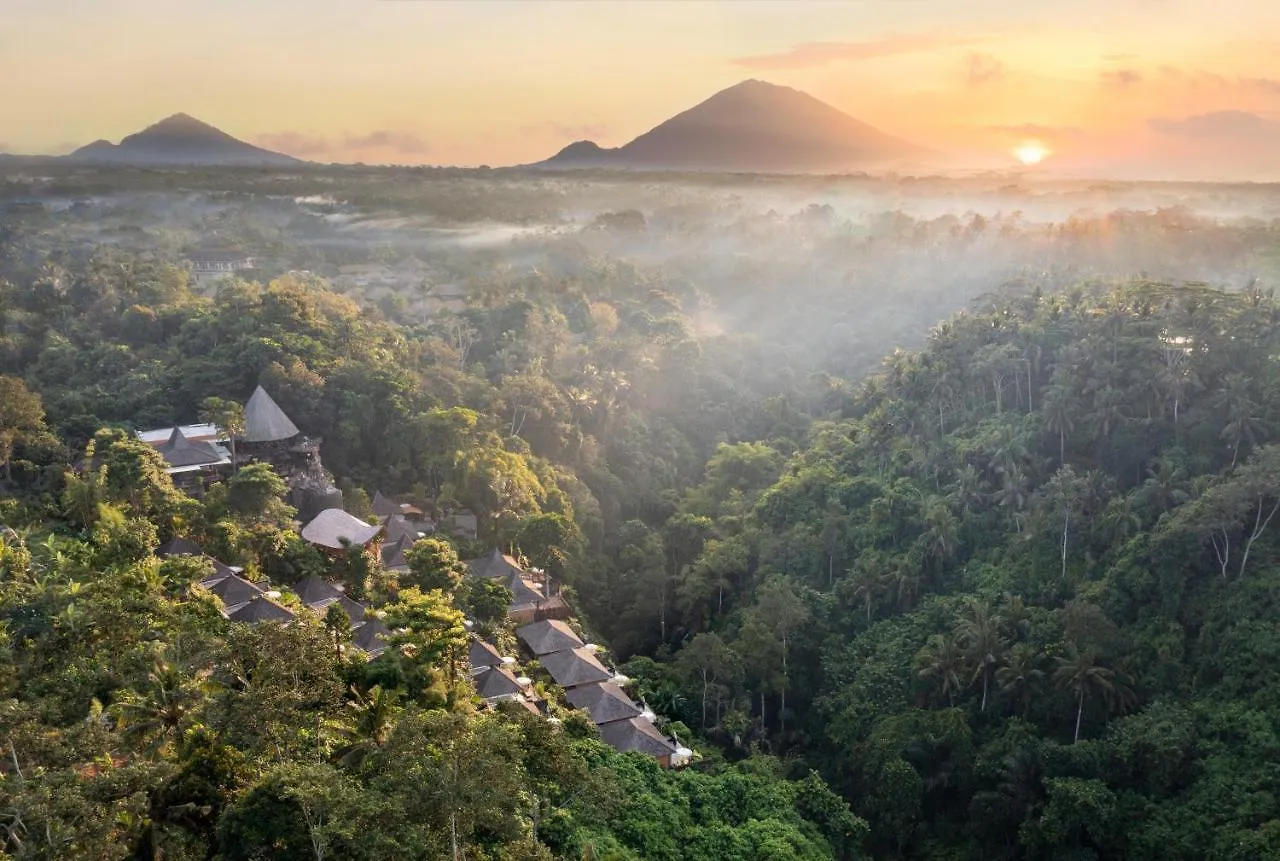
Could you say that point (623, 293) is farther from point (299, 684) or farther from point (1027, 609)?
point (299, 684)

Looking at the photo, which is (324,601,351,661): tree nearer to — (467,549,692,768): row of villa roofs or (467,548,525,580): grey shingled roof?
(467,549,692,768): row of villa roofs

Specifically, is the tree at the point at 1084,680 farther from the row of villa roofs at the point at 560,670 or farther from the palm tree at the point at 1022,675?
the row of villa roofs at the point at 560,670

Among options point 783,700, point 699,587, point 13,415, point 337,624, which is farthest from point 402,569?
point 13,415

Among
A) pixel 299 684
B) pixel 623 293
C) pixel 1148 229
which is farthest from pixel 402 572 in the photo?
pixel 1148 229

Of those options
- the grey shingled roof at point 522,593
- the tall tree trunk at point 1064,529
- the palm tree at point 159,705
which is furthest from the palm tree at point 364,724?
the tall tree trunk at point 1064,529

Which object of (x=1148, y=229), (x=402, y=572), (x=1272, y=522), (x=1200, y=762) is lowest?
(x=1200, y=762)

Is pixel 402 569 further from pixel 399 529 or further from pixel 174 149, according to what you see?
pixel 174 149
